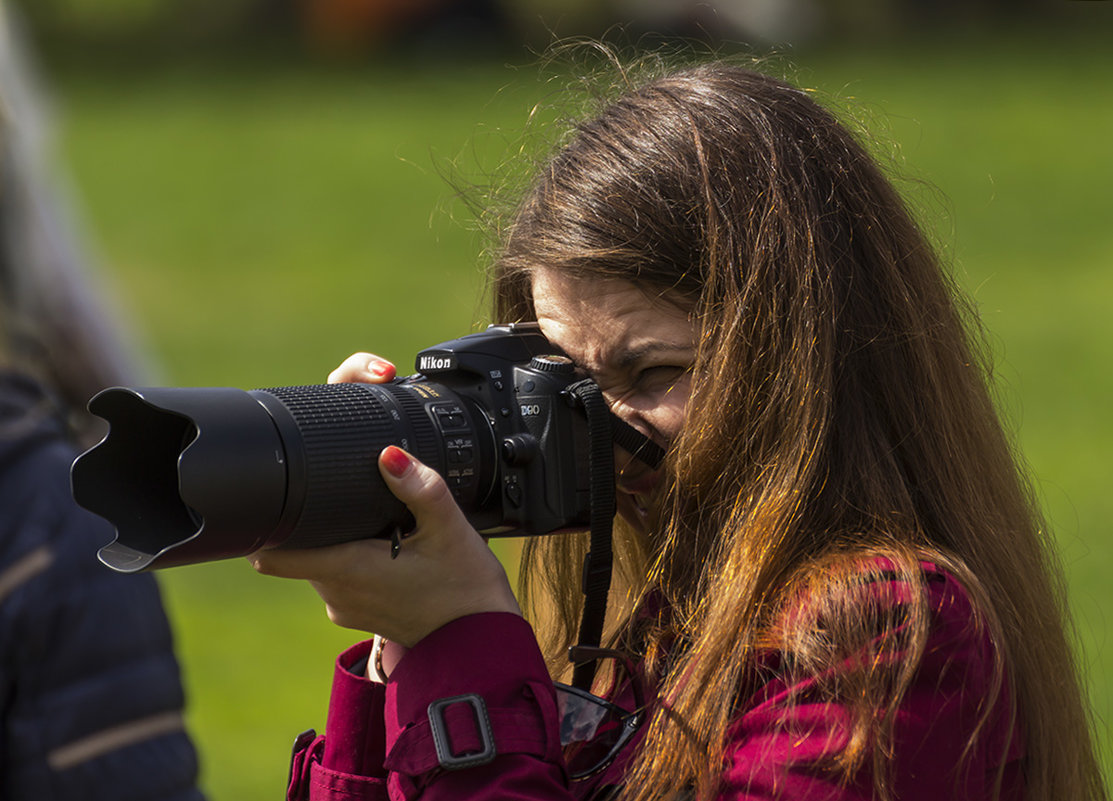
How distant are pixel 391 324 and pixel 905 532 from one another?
10685mm

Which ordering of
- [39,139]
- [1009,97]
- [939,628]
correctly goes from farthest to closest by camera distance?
[1009,97] < [39,139] < [939,628]

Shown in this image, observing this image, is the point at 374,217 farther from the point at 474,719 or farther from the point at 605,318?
the point at 474,719

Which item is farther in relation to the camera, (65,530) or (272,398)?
(65,530)

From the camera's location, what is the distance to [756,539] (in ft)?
4.99

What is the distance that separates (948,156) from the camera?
1359 cm

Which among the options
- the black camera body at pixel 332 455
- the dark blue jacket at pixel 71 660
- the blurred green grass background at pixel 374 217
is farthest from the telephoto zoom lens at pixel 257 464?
the blurred green grass background at pixel 374 217

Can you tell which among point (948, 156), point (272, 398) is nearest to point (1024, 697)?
point (272, 398)

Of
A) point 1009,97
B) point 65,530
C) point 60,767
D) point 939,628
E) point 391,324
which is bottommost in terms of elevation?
point 391,324

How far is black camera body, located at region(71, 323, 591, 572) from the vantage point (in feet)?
4.64

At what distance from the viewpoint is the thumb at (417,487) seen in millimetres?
1476

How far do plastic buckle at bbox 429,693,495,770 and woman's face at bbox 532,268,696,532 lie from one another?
0.36 m

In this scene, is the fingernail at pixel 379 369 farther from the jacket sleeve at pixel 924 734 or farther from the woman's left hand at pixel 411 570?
the jacket sleeve at pixel 924 734

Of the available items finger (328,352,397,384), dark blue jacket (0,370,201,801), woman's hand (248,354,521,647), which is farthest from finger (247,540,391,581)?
dark blue jacket (0,370,201,801)

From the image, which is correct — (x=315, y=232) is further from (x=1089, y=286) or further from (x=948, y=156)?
(x=1089, y=286)
